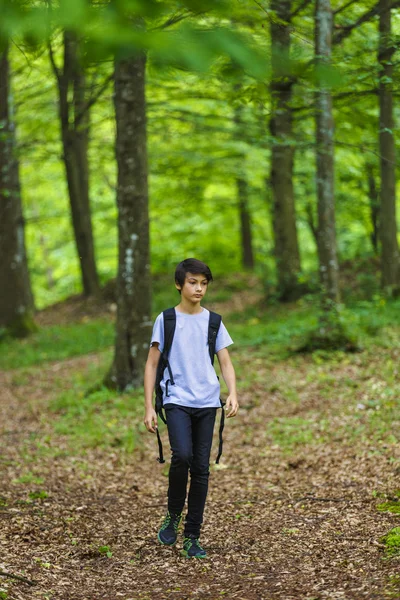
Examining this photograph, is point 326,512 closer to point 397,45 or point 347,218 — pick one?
point 397,45

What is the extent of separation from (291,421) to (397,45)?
451 cm

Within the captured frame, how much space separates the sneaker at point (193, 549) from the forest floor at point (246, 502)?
58mm

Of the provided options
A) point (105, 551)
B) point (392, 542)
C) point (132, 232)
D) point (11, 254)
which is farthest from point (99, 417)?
point (11, 254)

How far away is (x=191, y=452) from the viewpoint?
185 inches

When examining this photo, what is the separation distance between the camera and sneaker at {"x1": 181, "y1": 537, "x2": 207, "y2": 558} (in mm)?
4703

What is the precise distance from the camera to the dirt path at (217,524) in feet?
13.7

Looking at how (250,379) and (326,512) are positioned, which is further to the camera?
(250,379)

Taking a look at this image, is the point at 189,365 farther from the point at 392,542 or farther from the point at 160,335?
the point at 392,542

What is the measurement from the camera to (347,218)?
21.6 m

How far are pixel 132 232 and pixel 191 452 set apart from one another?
6.03 m

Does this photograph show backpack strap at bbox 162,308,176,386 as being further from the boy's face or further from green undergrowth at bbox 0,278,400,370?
green undergrowth at bbox 0,278,400,370

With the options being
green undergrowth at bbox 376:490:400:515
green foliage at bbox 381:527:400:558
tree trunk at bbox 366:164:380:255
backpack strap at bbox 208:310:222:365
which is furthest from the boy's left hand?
tree trunk at bbox 366:164:380:255

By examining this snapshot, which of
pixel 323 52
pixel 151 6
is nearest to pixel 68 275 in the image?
pixel 323 52

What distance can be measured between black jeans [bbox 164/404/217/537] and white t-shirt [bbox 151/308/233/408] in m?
0.07
